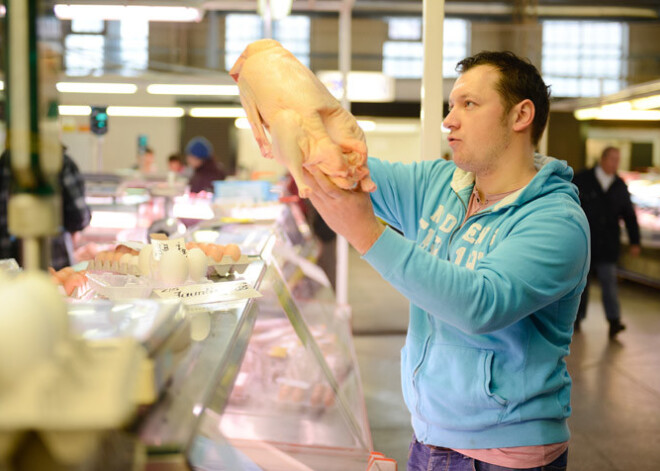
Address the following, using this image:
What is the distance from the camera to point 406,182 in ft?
6.91

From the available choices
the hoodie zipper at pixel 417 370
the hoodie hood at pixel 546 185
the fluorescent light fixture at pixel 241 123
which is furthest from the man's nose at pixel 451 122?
the fluorescent light fixture at pixel 241 123

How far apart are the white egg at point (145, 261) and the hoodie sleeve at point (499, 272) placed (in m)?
0.68

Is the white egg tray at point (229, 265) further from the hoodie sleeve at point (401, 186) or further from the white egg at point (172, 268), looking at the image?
the hoodie sleeve at point (401, 186)

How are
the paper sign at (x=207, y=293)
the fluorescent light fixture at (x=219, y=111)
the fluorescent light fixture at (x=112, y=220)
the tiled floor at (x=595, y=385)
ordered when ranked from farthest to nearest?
1. the fluorescent light fixture at (x=219, y=111)
2. the fluorescent light fixture at (x=112, y=220)
3. the tiled floor at (x=595, y=385)
4. the paper sign at (x=207, y=293)

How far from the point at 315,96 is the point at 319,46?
18000 mm

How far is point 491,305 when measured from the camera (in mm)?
1488

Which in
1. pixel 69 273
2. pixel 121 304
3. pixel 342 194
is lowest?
pixel 69 273

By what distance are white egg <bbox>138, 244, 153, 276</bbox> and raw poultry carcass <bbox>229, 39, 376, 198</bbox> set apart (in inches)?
20.1

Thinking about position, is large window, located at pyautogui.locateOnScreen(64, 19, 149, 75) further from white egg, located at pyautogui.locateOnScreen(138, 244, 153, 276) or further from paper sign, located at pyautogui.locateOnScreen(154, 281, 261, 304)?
paper sign, located at pyautogui.locateOnScreen(154, 281, 261, 304)

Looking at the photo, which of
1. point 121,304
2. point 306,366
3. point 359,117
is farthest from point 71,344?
point 359,117

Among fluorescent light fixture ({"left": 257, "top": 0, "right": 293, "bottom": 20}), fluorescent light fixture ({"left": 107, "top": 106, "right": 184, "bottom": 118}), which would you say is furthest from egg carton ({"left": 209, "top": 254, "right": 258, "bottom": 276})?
fluorescent light fixture ({"left": 107, "top": 106, "right": 184, "bottom": 118})

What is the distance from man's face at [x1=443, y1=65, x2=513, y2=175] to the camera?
1.84 meters

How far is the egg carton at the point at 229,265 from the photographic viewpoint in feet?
6.96

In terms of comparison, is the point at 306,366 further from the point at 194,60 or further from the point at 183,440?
the point at 194,60
